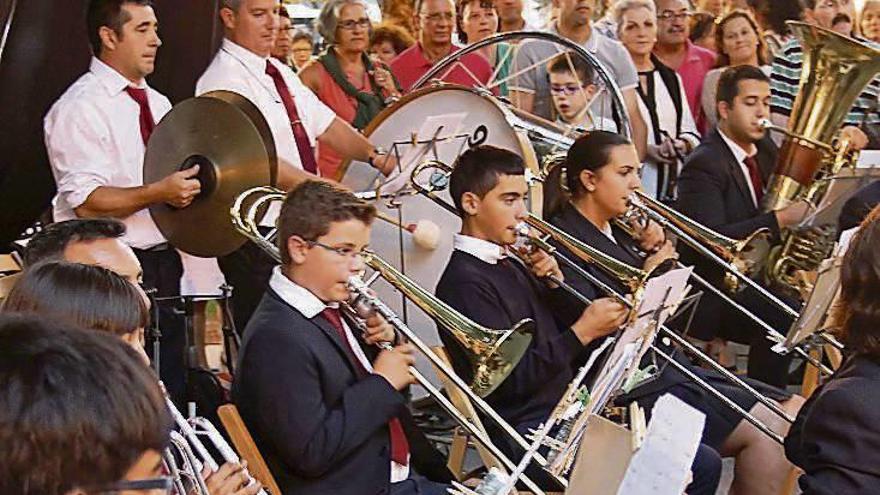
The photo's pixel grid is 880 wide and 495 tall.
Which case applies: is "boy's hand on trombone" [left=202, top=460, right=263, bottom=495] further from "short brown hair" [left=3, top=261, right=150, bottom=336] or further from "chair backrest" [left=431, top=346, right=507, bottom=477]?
"chair backrest" [left=431, top=346, right=507, bottom=477]

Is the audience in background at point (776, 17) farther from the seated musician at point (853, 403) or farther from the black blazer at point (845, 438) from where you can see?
the black blazer at point (845, 438)

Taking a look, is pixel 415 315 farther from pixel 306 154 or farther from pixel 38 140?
pixel 38 140

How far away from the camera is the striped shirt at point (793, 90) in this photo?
20.3 ft

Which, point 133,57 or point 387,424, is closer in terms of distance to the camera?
point 387,424

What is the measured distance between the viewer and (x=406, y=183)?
498 centimetres

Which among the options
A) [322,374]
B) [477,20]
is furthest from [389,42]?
[322,374]

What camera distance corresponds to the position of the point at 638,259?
4.73 meters

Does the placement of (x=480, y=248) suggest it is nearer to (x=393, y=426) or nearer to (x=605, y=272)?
(x=605, y=272)

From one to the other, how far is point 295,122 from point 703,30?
3.45 meters

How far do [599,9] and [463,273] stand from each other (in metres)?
3.60

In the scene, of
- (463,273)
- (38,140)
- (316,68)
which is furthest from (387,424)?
(316,68)

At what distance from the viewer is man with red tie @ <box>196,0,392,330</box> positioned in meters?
4.79

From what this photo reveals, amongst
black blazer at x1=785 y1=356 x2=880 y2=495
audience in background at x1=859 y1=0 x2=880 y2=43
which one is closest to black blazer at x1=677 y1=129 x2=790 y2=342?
audience in background at x1=859 y1=0 x2=880 y2=43

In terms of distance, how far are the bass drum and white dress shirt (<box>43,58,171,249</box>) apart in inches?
39.0
